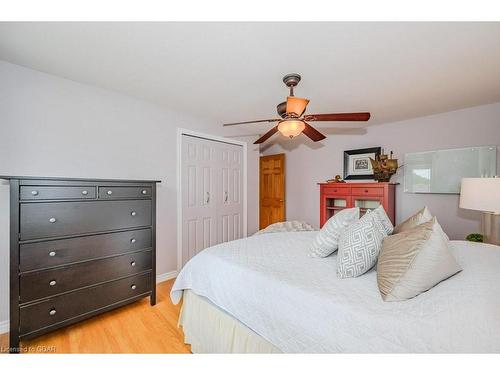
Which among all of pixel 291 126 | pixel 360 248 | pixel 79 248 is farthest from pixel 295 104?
pixel 79 248

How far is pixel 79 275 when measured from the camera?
1868 mm

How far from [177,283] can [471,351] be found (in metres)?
1.67

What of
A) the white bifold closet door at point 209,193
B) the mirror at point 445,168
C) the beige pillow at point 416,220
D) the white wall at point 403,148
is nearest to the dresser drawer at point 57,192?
the white bifold closet door at point 209,193

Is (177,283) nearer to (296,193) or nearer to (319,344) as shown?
(319,344)

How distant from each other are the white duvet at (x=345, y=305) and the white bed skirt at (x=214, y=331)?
5cm

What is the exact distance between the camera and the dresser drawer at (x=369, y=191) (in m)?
3.19

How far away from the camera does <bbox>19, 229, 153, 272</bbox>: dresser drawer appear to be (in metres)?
1.64

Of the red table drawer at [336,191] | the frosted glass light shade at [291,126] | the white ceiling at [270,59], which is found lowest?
the red table drawer at [336,191]

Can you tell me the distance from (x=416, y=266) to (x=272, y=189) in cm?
378

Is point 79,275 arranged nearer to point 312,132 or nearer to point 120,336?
point 120,336

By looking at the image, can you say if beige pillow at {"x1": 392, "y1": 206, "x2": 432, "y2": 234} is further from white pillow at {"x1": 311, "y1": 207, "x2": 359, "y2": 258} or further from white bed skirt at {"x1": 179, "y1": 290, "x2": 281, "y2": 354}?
white bed skirt at {"x1": 179, "y1": 290, "x2": 281, "y2": 354}

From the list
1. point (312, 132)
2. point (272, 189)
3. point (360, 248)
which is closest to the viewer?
point (360, 248)

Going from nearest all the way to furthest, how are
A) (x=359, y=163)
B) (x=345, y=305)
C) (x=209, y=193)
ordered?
(x=345, y=305) < (x=209, y=193) < (x=359, y=163)

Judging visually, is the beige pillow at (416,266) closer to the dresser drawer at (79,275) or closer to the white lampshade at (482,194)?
the white lampshade at (482,194)
